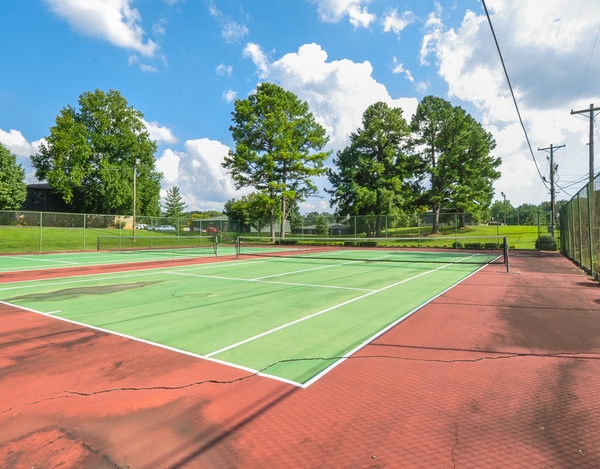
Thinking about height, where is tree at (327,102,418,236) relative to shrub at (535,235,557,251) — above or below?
above

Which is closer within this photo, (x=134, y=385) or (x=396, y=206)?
(x=134, y=385)

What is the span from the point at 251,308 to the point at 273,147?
3581cm

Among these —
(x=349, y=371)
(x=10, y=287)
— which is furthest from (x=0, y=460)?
(x=10, y=287)

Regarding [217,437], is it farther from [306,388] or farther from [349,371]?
[349,371]

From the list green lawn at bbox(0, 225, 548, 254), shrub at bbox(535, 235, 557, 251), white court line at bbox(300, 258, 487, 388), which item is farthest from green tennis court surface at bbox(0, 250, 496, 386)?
shrub at bbox(535, 235, 557, 251)

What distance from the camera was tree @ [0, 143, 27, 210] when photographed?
39.1m

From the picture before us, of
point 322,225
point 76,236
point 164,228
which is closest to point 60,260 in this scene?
point 76,236

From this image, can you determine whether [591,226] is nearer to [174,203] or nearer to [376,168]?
[376,168]

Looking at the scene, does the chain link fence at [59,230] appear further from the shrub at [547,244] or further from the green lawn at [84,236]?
the shrub at [547,244]

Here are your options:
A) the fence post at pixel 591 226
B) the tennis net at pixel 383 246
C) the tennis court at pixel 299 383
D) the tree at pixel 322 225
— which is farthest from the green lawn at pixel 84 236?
the tennis court at pixel 299 383

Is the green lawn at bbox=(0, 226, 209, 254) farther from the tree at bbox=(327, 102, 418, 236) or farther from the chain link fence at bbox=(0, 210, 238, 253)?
the tree at bbox=(327, 102, 418, 236)

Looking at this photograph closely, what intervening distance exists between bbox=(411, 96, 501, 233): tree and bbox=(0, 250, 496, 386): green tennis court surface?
3363cm

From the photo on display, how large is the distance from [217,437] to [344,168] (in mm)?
44856

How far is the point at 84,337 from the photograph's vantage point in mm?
5617
